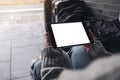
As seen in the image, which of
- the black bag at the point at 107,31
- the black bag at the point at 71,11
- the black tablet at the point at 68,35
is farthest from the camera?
the black bag at the point at 71,11

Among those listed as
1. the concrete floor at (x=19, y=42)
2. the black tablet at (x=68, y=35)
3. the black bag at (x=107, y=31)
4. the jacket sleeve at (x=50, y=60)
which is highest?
the black tablet at (x=68, y=35)

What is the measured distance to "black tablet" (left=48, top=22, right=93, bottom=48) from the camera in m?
0.94

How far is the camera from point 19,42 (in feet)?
9.80

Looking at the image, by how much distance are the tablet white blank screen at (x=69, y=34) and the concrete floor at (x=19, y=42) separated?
1165 millimetres

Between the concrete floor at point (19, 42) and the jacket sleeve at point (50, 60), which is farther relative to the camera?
the concrete floor at point (19, 42)

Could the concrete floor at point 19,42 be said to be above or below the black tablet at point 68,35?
below

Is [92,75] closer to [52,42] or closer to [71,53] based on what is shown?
[52,42]

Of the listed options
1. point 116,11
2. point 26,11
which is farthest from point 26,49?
point 26,11

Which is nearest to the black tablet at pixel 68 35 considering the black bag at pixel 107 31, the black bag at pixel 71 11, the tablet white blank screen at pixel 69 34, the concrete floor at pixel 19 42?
the tablet white blank screen at pixel 69 34

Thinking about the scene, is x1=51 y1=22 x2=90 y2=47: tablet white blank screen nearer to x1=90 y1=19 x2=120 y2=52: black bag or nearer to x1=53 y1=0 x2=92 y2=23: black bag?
x1=90 y1=19 x2=120 y2=52: black bag

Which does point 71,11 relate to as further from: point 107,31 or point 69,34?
point 69,34

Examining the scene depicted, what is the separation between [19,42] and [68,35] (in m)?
2.16

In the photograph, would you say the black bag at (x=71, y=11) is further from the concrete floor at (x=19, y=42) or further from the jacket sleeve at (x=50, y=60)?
the jacket sleeve at (x=50, y=60)

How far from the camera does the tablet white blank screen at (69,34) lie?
0.94 metres
